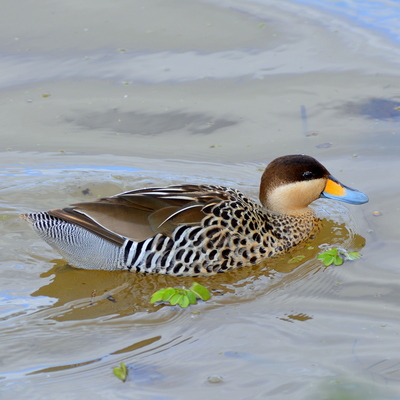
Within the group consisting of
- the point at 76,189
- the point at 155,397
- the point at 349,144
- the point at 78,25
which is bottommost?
the point at 155,397

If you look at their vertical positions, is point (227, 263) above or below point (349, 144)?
below

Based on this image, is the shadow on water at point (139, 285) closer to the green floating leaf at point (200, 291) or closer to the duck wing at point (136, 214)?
the green floating leaf at point (200, 291)

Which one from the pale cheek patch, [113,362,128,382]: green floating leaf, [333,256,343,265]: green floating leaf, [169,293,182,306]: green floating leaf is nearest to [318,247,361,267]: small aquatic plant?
[333,256,343,265]: green floating leaf

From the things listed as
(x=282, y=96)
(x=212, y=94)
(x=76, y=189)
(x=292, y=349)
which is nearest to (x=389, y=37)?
(x=282, y=96)

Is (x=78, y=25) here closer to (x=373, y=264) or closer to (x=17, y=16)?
(x=17, y=16)

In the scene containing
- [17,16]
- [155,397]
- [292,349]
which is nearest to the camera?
[155,397]

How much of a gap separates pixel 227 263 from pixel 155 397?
1.84 meters

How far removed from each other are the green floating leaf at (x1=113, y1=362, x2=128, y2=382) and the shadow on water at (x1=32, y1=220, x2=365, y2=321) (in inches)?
33.1

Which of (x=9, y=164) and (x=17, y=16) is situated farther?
(x=17, y=16)

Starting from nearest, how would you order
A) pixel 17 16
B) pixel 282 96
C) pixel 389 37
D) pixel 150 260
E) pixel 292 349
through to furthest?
1. pixel 292 349
2. pixel 150 260
3. pixel 282 96
4. pixel 389 37
5. pixel 17 16

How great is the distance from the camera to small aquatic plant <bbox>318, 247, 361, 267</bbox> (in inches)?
225

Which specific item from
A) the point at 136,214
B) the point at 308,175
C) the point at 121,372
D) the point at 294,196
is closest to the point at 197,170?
the point at 294,196

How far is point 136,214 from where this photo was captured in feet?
18.7

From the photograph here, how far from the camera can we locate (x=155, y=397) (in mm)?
4059
